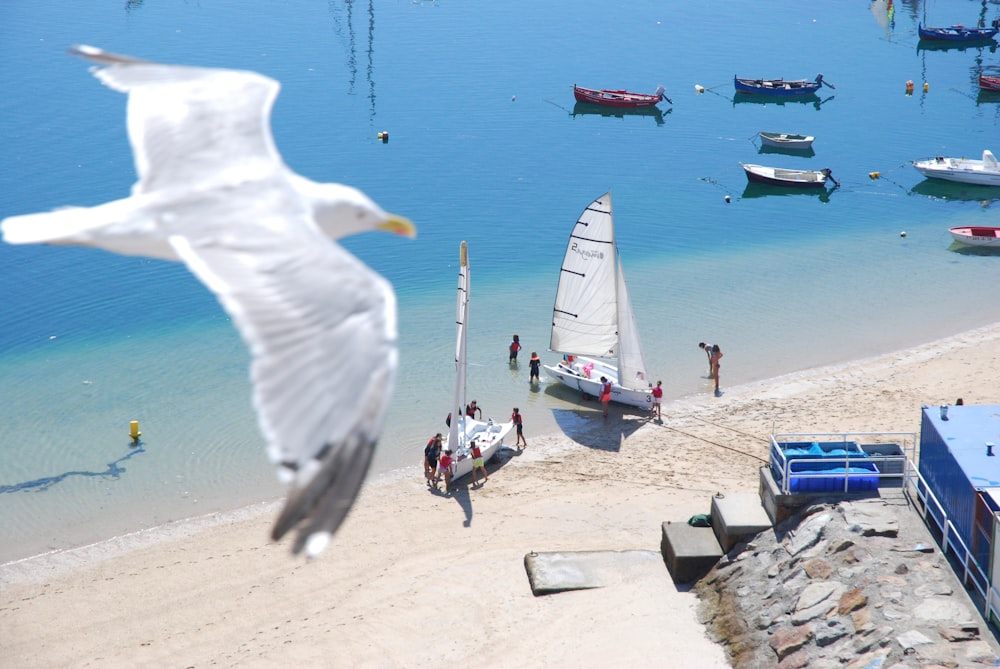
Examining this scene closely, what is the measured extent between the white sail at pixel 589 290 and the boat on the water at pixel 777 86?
3979 centimetres

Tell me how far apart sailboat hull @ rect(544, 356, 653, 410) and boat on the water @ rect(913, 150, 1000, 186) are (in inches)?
1099

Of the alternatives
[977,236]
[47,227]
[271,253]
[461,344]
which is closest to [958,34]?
[977,236]

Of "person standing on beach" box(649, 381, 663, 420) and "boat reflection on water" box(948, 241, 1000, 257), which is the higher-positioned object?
"boat reflection on water" box(948, 241, 1000, 257)

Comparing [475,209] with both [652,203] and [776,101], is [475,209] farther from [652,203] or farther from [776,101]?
[776,101]

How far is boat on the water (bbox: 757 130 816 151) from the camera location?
2304 inches

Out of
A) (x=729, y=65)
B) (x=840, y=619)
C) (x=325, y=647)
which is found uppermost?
(x=729, y=65)

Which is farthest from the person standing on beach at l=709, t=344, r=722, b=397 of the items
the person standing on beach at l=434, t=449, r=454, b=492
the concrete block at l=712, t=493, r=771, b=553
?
the concrete block at l=712, t=493, r=771, b=553

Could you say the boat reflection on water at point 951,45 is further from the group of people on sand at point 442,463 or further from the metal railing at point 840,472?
the metal railing at point 840,472

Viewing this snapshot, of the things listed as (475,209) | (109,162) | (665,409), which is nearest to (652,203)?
(475,209)

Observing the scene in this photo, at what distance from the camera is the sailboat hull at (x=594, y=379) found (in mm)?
30516

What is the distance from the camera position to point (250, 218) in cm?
913

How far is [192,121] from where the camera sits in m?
11.1

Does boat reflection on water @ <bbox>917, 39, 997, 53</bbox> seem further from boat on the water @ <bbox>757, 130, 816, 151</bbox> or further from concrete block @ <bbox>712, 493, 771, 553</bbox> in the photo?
concrete block @ <bbox>712, 493, 771, 553</bbox>

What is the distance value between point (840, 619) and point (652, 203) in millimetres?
33737
